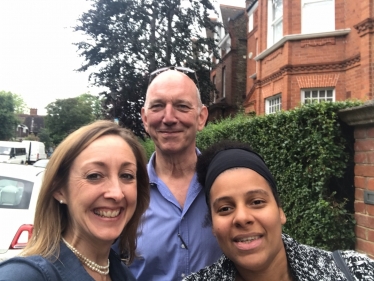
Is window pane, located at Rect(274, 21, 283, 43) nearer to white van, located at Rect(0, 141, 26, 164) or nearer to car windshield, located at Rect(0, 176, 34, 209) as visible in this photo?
car windshield, located at Rect(0, 176, 34, 209)

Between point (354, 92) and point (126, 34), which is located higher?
point (126, 34)

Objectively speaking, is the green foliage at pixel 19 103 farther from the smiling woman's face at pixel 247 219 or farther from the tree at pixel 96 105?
the smiling woman's face at pixel 247 219

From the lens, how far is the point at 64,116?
160ft

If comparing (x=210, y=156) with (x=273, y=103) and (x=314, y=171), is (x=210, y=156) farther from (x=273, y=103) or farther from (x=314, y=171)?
(x=273, y=103)

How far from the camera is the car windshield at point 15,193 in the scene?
4825 mm

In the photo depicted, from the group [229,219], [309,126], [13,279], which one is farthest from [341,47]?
[13,279]

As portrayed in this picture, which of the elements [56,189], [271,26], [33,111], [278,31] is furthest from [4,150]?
[33,111]

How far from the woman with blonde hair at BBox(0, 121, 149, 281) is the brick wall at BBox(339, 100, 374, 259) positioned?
7.64 ft

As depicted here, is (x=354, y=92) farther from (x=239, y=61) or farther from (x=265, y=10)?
(x=239, y=61)

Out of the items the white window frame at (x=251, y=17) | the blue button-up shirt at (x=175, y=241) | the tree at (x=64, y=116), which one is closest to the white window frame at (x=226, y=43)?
the white window frame at (x=251, y=17)

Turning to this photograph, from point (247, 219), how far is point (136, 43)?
18.4 m

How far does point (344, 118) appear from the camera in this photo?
3.53m

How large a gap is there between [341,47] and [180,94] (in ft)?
33.2

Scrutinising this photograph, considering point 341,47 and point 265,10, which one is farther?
point 265,10
